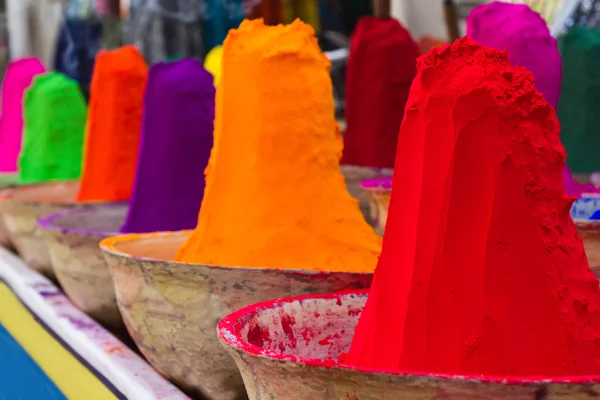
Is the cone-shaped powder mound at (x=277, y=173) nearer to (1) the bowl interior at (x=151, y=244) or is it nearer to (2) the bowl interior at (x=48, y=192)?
(1) the bowl interior at (x=151, y=244)

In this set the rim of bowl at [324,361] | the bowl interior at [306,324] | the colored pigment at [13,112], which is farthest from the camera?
the colored pigment at [13,112]

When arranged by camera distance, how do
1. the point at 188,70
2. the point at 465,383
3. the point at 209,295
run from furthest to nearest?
the point at 188,70 < the point at 209,295 < the point at 465,383

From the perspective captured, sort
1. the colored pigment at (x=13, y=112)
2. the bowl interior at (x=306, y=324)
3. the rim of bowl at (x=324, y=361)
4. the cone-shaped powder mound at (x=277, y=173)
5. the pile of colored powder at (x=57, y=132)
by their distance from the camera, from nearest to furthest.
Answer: the rim of bowl at (x=324, y=361) → the bowl interior at (x=306, y=324) → the cone-shaped powder mound at (x=277, y=173) → the pile of colored powder at (x=57, y=132) → the colored pigment at (x=13, y=112)

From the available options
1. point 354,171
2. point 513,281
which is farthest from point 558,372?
point 354,171

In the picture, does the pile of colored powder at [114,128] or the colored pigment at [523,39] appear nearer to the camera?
the colored pigment at [523,39]

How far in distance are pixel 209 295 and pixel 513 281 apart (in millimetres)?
228

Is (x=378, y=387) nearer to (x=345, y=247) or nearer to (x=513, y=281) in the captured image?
(x=513, y=281)

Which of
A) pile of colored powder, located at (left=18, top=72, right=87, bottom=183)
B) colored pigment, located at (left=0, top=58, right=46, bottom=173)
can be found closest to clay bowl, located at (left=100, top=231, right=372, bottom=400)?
pile of colored powder, located at (left=18, top=72, right=87, bottom=183)

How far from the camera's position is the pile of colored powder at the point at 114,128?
3.35ft

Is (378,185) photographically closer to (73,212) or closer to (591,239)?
(591,239)

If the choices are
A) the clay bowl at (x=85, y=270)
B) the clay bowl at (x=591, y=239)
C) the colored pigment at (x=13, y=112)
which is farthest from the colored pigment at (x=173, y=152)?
the colored pigment at (x=13, y=112)

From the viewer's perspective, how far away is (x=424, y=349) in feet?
1.25

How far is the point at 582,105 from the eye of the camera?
0.86 metres

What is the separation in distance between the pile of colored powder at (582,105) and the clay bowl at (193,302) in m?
0.43
